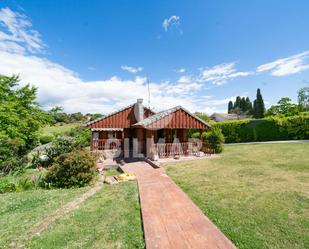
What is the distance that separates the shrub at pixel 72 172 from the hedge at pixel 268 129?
75.8 feet

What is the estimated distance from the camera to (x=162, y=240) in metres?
3.88

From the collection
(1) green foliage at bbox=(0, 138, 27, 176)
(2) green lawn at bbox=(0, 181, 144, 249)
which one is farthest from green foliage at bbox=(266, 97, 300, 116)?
(1) green foliage at bbox=(0, 138, 27, 176)

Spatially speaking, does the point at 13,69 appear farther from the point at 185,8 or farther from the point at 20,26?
the point at 185,8

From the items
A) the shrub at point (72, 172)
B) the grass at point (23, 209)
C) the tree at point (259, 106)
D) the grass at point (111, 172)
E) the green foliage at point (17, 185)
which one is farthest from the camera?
the tree at point (259, 106)

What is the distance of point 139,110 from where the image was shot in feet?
61.3

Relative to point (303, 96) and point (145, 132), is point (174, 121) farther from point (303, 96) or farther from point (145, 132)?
point (303, 96)

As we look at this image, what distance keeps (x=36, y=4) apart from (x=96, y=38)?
5.45 meters

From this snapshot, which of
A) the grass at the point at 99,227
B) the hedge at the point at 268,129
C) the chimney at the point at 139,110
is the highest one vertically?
the chimney at the point at 139,110

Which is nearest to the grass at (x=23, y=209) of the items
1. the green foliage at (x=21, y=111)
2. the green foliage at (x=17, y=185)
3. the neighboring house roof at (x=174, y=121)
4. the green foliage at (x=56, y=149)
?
the green foliage at (x=17, y=185)

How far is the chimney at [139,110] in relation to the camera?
18688mm

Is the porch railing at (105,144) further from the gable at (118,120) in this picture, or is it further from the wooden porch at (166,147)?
the gable at (118,120)

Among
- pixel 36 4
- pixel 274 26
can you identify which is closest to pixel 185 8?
pixel 274 26

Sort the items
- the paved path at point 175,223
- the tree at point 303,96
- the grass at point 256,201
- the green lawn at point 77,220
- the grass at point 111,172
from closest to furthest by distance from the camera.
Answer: the paved path at point 175,223 < the grass at point 256,201 < the green lawn at point 77,220 < the grass at point 111,172 < the tree at point 303,96

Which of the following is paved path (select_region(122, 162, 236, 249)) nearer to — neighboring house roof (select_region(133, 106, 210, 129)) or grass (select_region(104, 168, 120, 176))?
grass (select_region(104, 168, 120, 176))
